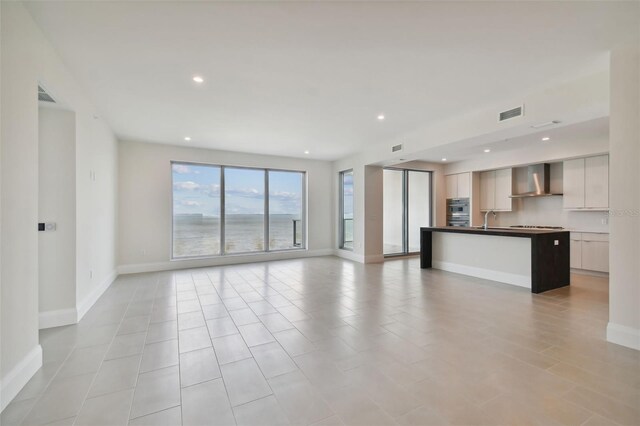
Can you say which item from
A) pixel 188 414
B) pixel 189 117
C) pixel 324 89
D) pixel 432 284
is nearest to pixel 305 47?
pixel 324 89

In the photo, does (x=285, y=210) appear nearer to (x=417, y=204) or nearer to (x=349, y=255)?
(x=349, y=255)

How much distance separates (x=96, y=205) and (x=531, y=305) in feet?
20.6

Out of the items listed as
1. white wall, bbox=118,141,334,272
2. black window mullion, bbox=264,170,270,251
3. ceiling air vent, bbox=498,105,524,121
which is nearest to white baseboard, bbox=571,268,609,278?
ceiling air vent, bbox=498,105,524,121

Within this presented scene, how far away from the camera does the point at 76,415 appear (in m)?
1.75

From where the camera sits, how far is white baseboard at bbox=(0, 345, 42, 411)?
1.83 metres

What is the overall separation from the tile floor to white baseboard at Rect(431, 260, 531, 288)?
49 cm

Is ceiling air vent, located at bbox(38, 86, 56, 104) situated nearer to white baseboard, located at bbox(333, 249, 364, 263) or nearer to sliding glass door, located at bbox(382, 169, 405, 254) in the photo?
white baseboard, located at bbox(333, 249, 364, 263)

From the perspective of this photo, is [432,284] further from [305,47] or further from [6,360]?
[6,360]

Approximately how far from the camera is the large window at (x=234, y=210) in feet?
21.6

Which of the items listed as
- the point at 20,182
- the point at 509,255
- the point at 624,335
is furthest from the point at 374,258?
the point at 20,182

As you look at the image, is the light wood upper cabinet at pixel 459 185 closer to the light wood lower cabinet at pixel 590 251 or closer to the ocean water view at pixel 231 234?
the light wood lower cabinet at pixel 590 251

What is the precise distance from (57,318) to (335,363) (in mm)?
3159

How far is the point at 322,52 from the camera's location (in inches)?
105

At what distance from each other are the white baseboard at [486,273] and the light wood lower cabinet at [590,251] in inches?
85.0
